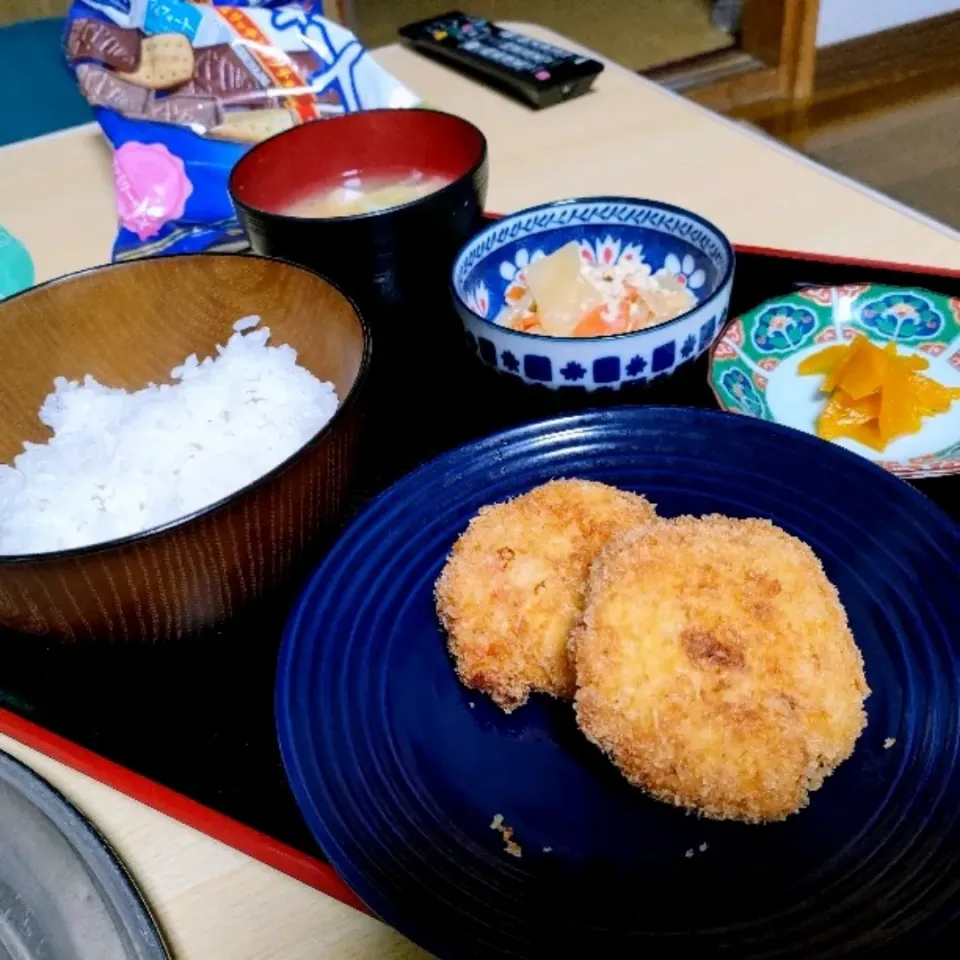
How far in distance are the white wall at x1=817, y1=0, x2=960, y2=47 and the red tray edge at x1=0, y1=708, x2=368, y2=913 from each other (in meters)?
4.06

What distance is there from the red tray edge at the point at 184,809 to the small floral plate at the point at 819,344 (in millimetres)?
650

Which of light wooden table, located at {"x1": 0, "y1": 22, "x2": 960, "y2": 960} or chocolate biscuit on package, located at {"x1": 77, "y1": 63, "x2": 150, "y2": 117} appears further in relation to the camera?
chocolate biscuit on package, located at {"x1": 77, "y1": 63, "x2": 150, "y2": 117}

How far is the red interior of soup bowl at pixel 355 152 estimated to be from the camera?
1226 mm

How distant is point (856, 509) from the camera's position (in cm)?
81

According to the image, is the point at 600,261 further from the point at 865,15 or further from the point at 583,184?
the point at 865,15

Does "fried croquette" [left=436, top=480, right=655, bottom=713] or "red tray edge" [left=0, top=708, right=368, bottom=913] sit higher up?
"fried croquette" [left=436, top=480, right=655, bottom=713]

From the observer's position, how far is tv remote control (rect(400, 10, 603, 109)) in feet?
5.70

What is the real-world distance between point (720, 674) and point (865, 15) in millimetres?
4200

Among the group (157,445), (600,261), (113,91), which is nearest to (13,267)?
(113,91)

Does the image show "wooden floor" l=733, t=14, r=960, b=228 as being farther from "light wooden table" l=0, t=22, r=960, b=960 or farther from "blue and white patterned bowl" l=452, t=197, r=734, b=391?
"blue and white patterned bowl" l=452, t=197, r=734, b=391

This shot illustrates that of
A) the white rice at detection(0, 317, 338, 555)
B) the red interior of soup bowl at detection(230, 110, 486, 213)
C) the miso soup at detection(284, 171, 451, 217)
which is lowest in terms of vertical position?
the white rice at detection(0, 317, 338, 555)

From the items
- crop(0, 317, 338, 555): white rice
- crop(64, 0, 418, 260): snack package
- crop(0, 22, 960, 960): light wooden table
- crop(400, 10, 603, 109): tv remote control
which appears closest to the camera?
crop(0, 22, 960, 960): light wooden table

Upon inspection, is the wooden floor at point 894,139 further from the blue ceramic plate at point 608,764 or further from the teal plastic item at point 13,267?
the teal plastic item at point 13,267

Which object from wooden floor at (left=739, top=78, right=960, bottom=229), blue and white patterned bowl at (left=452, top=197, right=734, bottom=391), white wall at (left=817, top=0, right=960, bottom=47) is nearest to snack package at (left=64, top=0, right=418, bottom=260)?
blue and white patterned bowl at (left=452, top=197, right=734, bottom=391)
